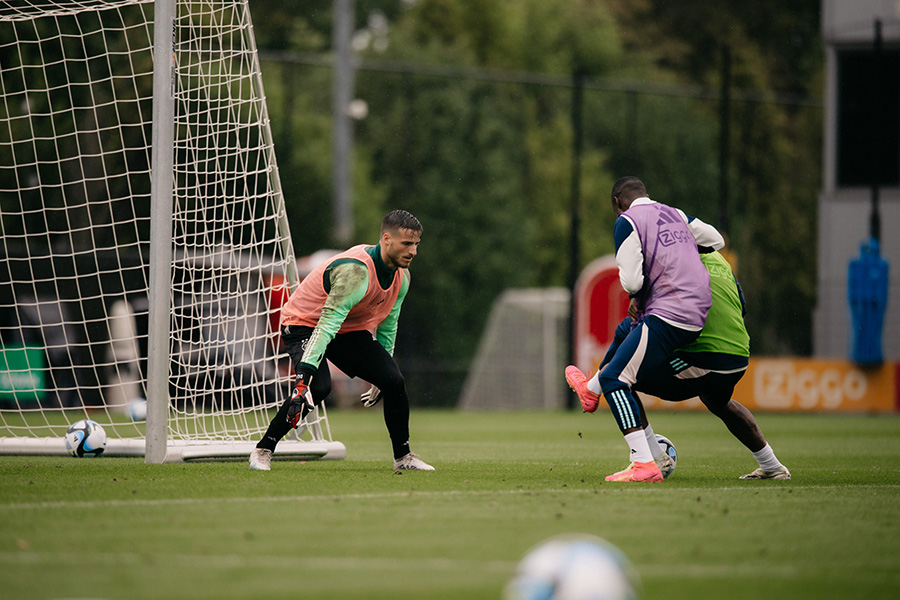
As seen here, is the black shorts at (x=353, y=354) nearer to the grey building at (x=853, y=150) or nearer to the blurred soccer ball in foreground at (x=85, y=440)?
the blurred soccer ball in foreground at (x=85, y=440)

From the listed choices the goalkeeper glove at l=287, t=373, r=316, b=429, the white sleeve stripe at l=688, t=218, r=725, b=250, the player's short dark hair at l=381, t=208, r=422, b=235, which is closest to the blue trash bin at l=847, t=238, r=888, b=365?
the white sleeve stripe at l=688, t=218, r=725, b=250

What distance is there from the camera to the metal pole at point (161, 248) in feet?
30.8

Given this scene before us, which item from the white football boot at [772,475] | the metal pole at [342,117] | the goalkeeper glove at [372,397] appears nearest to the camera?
the white football boot at [772,475]

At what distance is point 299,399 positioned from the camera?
27.9ft

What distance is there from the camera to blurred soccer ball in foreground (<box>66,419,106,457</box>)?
10.2 m

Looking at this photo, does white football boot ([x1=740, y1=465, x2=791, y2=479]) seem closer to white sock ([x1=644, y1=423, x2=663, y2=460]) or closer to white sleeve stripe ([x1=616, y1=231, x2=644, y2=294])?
white sock ([x1=644, y1=423, x2=663, y2=460])

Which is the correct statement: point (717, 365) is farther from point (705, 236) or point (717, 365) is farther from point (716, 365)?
point (705, 236)

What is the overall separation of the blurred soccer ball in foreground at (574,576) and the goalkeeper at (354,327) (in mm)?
4747

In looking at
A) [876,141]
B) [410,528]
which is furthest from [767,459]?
[876,141]

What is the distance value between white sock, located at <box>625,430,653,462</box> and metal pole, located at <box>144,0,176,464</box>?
3.51 metres

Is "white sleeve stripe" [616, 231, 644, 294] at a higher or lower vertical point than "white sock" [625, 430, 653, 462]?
higher

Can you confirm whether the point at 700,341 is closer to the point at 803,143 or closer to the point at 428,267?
the point at 428,267

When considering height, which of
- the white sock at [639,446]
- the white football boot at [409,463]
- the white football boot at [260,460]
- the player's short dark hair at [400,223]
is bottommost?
the white football boot at [409,463]

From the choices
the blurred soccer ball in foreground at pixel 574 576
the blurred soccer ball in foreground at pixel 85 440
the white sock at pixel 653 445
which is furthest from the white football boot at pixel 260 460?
the blurred soccer ball in foreground at pixel 574 576
